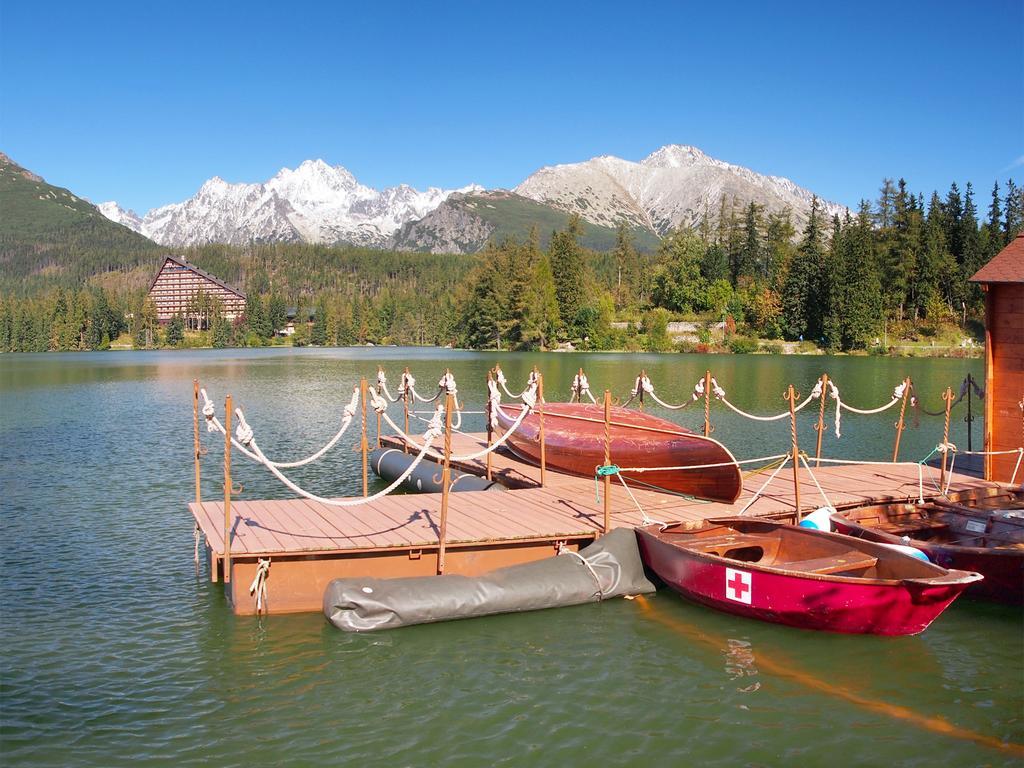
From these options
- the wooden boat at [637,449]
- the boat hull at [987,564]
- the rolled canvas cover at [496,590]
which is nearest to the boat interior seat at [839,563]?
the boat hull at [987,564]

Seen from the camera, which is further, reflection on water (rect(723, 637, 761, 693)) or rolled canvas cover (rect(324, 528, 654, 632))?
rolled canvas cover (rect(324, 528, 654, 632))

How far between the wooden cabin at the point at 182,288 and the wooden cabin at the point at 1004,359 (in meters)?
162

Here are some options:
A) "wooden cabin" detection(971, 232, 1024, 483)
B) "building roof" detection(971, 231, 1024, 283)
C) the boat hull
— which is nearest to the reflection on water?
the boat hull

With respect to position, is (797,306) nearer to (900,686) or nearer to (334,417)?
(334,417)

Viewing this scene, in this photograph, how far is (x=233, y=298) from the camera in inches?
6703

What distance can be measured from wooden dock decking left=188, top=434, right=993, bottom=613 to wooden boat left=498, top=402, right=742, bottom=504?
1.07 ft

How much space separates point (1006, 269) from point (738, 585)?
955cm

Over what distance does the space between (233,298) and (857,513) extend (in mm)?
170444

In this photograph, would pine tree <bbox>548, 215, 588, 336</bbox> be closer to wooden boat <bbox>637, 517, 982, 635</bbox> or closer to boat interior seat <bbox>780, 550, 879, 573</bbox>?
wooden boat <bbox>637, 517, 982, 635</bbox>

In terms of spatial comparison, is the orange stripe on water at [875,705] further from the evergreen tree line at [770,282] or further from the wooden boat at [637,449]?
the evergreen tree line at [770,282]

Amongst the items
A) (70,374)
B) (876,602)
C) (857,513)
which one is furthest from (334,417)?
(70,374)

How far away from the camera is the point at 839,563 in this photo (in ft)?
33.9

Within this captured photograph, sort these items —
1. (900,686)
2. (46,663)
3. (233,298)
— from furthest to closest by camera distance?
(233,298), (46,663), (900,686)

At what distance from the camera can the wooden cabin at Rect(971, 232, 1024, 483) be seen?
15.4m
